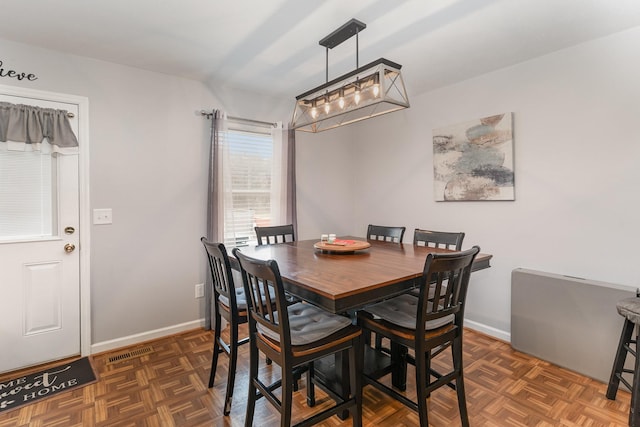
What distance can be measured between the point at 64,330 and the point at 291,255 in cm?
199

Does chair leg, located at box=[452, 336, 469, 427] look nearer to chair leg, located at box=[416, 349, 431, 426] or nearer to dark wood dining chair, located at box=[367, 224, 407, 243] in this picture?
chair leg, located at box=[416, 349, 431, 426]

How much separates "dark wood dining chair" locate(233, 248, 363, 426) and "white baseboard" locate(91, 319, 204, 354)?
5.65 feet

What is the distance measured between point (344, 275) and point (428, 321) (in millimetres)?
472

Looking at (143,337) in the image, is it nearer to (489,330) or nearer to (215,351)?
(215,351)

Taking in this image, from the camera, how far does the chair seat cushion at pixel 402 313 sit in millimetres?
1655

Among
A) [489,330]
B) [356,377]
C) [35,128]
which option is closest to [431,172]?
[489,330]

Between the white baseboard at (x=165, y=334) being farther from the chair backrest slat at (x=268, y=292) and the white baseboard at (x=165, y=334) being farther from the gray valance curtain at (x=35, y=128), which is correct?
the chair backrest slat at (x=268, y=292)

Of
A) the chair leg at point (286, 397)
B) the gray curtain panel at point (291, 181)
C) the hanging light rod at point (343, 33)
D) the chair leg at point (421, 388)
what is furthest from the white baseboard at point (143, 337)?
the hanging light rod at point (343, 33)

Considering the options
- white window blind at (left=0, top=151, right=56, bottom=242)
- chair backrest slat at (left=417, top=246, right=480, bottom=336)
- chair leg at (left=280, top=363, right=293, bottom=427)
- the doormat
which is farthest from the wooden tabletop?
white window blind at (left=0, top=151, right=56, bottom=242)

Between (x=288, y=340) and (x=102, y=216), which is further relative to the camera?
(x=102, y=216)

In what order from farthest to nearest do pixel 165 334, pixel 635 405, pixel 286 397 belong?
pixel 165 334, pixel 635 405, pixel 286 397

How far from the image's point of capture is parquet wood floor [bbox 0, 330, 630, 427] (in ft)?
6.06

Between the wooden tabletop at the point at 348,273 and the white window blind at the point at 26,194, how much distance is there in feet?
5.25

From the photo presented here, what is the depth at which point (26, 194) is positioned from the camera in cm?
241
